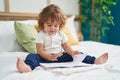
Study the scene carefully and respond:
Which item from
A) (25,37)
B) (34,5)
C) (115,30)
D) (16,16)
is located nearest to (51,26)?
(25,37)

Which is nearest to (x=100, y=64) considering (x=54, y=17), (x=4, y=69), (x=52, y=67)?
(x=52, y=67)

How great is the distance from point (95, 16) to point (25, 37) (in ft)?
5.28

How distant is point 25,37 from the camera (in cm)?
203

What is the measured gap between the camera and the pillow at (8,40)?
6.75 feet

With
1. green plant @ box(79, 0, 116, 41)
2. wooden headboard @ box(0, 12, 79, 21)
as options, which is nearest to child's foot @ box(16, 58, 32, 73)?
wooden headboard @ box(0, 12, 79, 21)

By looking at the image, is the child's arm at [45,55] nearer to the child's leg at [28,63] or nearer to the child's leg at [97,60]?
the child's leg at [28,63]

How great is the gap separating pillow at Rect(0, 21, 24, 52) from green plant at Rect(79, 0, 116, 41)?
1418mm

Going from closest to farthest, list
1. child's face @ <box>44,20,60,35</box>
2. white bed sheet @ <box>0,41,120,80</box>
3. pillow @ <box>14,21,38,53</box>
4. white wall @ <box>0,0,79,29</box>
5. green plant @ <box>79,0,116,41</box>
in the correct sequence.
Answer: white bed sheet @ <box>0,41,120,80</box>
child's face @ <box>44,20,60,35</box>
pillow @ <box>14,21,38,53</box>
white wall @ <box>0,0,79,29</box>
green plant @ <box>79,0,116,41</box>

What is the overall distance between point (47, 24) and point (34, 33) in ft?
1.57

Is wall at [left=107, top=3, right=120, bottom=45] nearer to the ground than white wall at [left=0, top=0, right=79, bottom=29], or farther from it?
nearer to the ground

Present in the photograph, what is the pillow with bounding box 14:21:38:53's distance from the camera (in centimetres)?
201

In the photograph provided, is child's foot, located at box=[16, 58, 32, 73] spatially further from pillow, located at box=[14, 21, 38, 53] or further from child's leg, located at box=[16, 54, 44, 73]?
pillow, located at box=[14, 21, 38, 53]

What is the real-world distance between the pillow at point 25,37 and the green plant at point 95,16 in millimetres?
1374

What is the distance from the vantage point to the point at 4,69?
1394 millimetres
